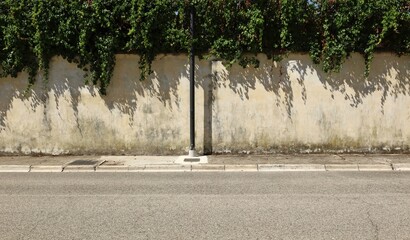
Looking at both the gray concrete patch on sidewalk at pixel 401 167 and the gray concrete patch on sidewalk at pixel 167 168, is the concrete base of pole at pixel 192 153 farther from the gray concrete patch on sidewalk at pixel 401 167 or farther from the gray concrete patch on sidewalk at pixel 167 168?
the gray concrete patch on sidewalk at pixel 401 167

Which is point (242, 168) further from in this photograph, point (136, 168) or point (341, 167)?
point (136, 168)

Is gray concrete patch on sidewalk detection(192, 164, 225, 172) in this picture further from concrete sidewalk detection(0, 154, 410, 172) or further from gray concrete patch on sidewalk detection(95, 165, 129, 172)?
gray concrete patch on sidewalk detection(95, 165, 129, 172)

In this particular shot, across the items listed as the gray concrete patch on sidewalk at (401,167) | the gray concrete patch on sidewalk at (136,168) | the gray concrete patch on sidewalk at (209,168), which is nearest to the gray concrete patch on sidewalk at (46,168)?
the gray concrete patch on sidewalk at (136,168)

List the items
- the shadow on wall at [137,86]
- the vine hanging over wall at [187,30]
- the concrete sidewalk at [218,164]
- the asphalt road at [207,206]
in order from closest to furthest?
the asphalt road at [207,206] → the concrete sidewalk at [218,164] → the vine hanging over wall at [187,30] → the shadow on wall at [137,86]

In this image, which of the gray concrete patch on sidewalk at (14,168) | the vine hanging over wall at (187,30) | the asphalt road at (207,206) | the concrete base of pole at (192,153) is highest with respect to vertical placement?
the vine hanging over wall at (187,30)

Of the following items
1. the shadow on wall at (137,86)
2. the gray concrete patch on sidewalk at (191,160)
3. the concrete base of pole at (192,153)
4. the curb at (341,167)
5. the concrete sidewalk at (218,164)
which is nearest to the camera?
the curb at (341,167)

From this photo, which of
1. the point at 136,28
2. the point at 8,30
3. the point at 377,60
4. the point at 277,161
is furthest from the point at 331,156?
the point at 8,30

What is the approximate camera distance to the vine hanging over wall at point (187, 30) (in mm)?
11562

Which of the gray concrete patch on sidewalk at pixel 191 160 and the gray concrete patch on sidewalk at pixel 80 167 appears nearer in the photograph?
the gray concrete patch on sidewalk at pixel 80 167

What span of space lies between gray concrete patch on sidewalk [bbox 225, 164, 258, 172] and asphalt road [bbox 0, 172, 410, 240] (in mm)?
773

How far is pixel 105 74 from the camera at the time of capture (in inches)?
473

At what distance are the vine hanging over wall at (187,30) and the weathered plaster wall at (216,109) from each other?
1.25ft

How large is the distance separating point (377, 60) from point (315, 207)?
7.57m

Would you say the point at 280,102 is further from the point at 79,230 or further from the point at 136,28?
the point at 79,230
